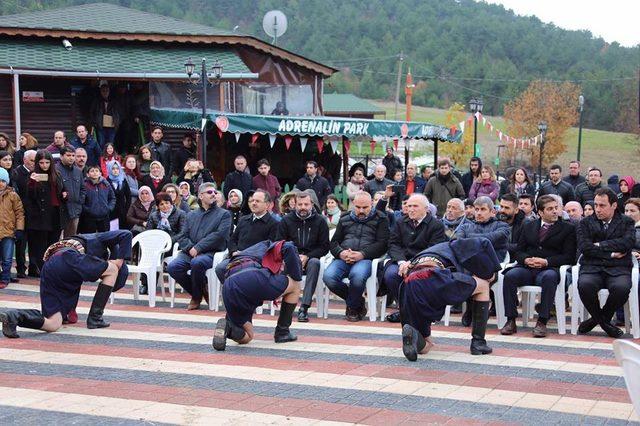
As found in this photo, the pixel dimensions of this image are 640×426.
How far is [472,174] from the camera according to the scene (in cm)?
1683

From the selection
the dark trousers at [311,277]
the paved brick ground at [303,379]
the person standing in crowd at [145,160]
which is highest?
the person standing in crowd at [145,160]

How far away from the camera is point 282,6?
458 feet

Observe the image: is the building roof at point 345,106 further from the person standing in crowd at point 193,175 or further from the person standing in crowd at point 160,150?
the person standing in crowd at point 193,175

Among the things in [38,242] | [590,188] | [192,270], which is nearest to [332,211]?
[192,270]

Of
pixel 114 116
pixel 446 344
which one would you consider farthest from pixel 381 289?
pixel 114 116

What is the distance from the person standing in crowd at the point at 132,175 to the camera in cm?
1525

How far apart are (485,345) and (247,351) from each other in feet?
7.41

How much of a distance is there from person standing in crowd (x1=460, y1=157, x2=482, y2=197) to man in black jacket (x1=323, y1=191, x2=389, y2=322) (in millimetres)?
5343

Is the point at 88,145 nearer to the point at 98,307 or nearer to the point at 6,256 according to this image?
the point at 6,256

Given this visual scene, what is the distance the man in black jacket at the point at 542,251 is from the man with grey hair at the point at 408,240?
0.92 m

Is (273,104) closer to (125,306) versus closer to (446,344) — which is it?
(125,306)

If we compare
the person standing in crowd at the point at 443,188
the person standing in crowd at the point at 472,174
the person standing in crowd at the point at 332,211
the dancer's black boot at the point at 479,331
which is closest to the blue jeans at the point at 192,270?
the person standing in crowd at the point at 332,211

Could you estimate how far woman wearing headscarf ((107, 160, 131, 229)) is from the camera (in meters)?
15.1

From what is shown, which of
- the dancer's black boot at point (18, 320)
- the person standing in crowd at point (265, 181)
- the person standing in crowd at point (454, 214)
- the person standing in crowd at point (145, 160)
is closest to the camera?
the dancer's black boot at point (18, 320)
